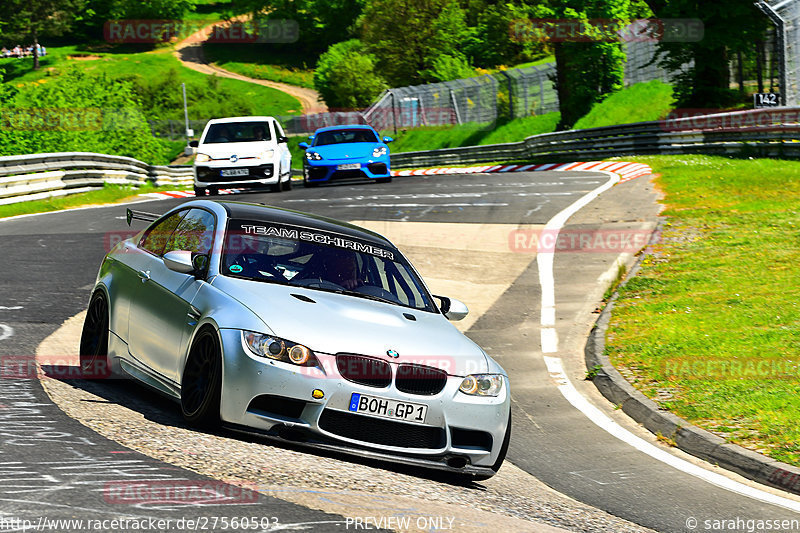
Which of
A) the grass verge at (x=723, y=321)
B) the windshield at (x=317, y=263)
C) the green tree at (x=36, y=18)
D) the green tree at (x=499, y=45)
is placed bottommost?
the grass verge at (x=723, y=321)

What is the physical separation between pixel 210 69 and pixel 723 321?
4976 inches

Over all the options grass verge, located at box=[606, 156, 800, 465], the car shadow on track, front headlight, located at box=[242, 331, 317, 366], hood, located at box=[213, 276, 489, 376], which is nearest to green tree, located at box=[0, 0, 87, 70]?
grass verge, located at box=[606, 156, 800, 465]

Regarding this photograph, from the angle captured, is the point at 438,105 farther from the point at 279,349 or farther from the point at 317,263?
the point at 279,349

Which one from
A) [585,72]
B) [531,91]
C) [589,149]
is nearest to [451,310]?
[589,149]

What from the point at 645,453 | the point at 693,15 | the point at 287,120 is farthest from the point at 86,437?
the point at 287,120

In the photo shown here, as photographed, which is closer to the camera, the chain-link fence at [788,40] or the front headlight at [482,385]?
the front headlight at [482,385]

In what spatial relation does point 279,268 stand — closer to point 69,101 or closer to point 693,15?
point 693,15

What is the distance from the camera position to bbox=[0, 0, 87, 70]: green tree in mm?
127438

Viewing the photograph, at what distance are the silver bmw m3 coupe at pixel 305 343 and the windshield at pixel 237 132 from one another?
16.8 metres

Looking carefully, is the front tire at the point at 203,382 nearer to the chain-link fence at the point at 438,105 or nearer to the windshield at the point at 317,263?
the windshield at the point at 317,263

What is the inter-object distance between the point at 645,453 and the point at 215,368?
365 cm

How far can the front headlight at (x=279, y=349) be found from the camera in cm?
607

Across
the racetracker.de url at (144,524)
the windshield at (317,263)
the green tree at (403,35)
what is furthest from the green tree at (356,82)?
the racetracker.de url at (144,524)

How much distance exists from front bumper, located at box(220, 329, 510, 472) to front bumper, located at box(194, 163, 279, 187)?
1789 centimetres
